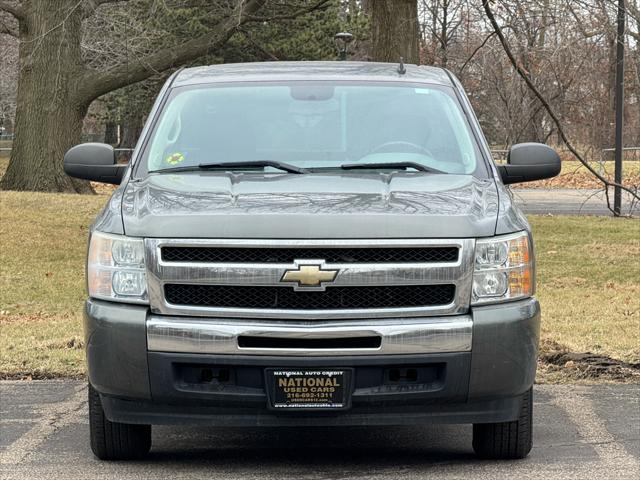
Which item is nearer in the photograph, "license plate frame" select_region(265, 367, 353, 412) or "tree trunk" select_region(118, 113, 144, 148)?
"license plate frame" select_region(265, 367, 353, 412)

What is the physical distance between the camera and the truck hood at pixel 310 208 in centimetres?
489

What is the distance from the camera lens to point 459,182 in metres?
5.63

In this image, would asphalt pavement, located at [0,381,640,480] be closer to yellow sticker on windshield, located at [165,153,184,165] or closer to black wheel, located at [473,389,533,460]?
black wheel, located at [473,389,533,460]


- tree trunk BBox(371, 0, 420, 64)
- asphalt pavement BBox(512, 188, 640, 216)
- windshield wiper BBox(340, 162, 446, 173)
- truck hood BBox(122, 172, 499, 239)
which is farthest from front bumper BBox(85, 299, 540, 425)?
asphalt pavement BBox(512, 188, 640, 216)

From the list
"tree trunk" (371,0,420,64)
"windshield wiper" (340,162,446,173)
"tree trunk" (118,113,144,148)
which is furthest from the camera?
"tree trunk" (118,113,144,148)

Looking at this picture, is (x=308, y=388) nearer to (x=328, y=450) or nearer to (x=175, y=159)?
(x=328, y=450)

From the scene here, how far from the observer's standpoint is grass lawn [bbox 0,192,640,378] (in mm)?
8977

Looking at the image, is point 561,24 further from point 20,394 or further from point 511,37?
point 20,394

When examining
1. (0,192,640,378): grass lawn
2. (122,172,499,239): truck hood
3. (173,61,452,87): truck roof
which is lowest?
(0,192,640,378): grass lawn

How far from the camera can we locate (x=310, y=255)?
192 inches

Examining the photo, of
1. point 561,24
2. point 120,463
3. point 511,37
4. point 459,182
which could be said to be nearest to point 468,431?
point 459,182

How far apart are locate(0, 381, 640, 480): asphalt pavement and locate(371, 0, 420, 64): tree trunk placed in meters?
9.03

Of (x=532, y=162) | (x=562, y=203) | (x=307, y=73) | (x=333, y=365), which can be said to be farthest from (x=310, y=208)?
(x=562, y=203)

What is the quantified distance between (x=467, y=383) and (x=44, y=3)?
69.8 feet
